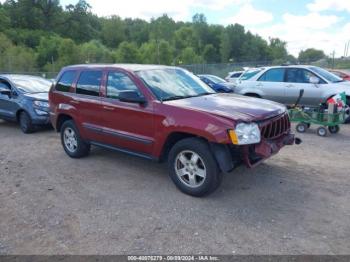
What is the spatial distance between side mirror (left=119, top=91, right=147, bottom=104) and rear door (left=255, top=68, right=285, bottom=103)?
649 cm

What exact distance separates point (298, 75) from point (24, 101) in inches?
316

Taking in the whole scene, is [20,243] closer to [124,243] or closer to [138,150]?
[124,243]

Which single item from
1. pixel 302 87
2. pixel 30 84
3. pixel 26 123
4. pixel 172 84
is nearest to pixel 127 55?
pixel 30 84

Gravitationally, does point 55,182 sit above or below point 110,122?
below

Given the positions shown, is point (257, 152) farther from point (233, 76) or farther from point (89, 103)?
point (233, 76)

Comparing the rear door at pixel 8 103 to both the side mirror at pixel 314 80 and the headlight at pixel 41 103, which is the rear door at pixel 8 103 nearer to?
the headlight at pixel 41 103

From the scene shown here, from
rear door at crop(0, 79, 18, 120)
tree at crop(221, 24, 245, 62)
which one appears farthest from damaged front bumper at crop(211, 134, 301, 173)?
tree at crop(221, 24, 245, 62)

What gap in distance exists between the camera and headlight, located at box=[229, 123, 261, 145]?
408 centimetres

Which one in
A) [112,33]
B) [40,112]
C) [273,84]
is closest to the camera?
[40,112]

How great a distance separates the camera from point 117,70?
18.1ft

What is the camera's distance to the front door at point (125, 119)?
16.4 ft

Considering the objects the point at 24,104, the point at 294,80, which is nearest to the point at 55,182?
the point at 24,104

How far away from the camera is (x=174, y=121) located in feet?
15.0

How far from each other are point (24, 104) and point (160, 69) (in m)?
5.23
